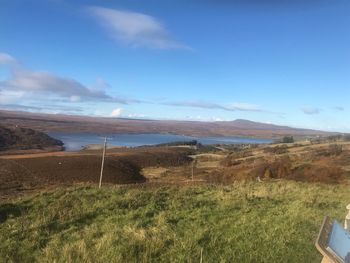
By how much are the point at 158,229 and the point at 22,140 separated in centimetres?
8054

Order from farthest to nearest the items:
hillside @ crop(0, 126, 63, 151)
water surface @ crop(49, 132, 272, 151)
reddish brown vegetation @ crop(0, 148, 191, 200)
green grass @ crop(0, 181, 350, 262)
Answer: water surface @ crop(49, 132, 272, 151) → hillside @ crop(0, 126, 63, 151) → reddish brown vegetation @ crop(0, 148, 191, 200) → green grass @ crop(0, 181, 350, 262)

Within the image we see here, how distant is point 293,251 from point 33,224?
14.8ft

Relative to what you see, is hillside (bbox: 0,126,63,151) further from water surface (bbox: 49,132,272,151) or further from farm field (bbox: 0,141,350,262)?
farm field (bbox: 0,141,350,262)

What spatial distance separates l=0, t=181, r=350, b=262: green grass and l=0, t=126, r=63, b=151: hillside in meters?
67.2

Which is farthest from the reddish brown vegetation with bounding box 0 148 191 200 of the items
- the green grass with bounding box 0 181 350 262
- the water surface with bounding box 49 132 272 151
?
the water surface with bounding box 49 132 272 151

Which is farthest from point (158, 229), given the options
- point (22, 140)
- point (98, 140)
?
point (98, 140)

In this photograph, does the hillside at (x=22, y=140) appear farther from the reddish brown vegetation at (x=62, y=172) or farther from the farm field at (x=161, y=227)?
the farm field at (x=161, y=227)

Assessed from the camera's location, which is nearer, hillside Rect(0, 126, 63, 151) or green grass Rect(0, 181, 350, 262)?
green grass Rect(0, 181, 350, 262)

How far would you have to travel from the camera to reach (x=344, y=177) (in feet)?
80.8

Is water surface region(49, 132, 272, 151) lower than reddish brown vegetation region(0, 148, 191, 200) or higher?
lower

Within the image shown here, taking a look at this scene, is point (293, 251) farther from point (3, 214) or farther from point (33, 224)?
point (3, 214)

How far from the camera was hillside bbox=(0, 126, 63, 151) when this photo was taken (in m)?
78.4

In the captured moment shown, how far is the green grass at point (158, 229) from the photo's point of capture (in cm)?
644

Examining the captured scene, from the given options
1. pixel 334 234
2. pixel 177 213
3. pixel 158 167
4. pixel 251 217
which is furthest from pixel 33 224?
pixel 158 167
